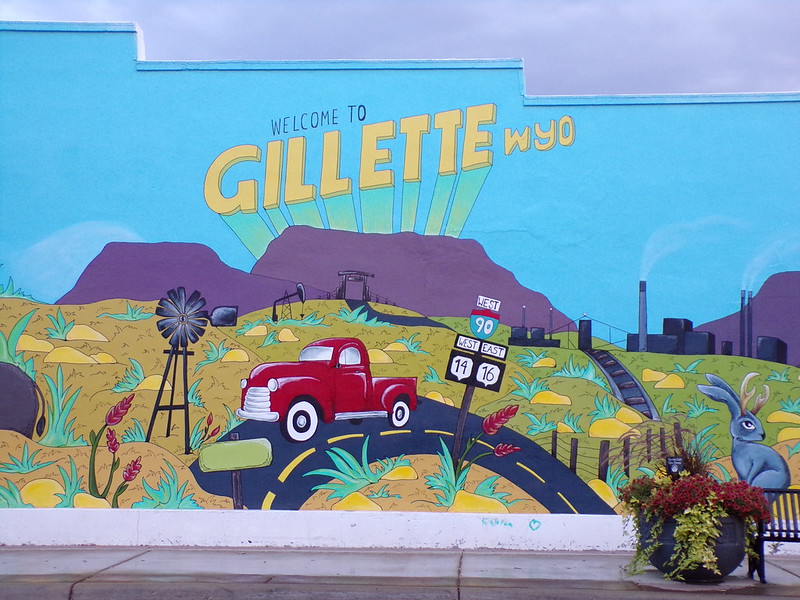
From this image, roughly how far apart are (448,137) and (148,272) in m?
4.01

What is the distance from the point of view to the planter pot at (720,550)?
8.02 metres

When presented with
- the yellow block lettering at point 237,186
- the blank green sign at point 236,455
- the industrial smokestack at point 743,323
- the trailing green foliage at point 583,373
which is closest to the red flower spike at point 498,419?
the trailing green foliage at point 583,373

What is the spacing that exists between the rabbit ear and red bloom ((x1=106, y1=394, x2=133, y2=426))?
6790 millimetres

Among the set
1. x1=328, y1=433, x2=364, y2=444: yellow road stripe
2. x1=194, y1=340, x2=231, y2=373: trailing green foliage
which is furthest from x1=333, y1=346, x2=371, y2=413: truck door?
x1=194, y1=340, x2=231, y2=373: trailing green foliage

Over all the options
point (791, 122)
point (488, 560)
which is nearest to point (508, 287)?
point (488, 560)

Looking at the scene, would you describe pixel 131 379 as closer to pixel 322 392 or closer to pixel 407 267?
pixel 322 392

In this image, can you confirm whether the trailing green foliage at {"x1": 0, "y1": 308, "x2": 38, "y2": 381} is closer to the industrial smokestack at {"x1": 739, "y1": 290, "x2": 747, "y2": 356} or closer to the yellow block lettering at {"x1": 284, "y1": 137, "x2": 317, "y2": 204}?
the yellow block lettering at {"x1": 284, "y1": 137, "x2": 317, "y2": 204}

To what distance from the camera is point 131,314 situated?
33.9ft

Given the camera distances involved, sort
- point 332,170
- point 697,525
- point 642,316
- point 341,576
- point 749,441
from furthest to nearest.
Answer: point 332,170, point 642,316, point 749,441, point 341,576, point 697,525

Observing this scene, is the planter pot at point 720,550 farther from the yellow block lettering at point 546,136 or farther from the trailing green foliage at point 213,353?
the trailing green foliage at point 213,353

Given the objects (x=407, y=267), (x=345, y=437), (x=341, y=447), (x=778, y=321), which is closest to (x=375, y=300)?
(x=407, y=267)

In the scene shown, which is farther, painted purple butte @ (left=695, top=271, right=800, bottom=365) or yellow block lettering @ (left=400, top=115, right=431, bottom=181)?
yellow block lettering @ (left=400, top=115, right=431, bottom=181)

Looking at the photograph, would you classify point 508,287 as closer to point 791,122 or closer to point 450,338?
point 450,338

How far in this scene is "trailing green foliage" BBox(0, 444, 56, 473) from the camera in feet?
33.3
